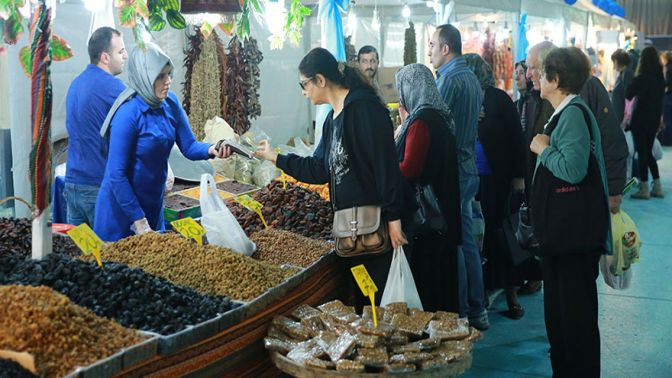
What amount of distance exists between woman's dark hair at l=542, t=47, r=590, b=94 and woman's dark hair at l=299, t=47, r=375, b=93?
0.82 meters

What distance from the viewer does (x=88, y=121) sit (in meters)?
4.43

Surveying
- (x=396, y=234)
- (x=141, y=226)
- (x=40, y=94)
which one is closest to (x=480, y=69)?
(x=396, y=234)

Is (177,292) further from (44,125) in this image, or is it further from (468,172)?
A: (468,172)

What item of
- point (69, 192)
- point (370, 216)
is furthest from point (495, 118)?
point (69, 192)

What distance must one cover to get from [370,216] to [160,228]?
117 centimetres

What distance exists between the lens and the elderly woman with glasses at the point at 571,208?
3369mm

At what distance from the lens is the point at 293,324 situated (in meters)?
2.82

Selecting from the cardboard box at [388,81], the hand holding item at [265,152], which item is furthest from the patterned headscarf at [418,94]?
the cardboard box at [388,81]

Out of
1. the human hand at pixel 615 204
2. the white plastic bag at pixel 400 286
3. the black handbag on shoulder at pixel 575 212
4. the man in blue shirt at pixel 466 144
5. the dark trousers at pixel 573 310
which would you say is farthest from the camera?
the man in blue shirt at pixel 466 144

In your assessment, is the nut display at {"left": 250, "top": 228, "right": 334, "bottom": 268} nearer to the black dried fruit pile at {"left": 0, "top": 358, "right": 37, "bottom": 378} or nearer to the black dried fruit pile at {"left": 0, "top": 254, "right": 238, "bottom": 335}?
the black dried fruit pile at {"left": 0, "top": 254, "right": 238, "bottom": 335}

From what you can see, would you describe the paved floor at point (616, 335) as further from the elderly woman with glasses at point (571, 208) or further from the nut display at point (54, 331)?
the nut display at point (54, 331)

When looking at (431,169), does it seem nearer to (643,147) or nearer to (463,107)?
(463,107)

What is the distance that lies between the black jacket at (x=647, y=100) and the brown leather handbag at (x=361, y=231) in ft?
23.7

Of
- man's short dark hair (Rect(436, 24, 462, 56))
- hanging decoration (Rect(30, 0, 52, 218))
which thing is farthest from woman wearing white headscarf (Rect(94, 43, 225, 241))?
man's short dark hair (Rect(436, 24, 462, 56))
